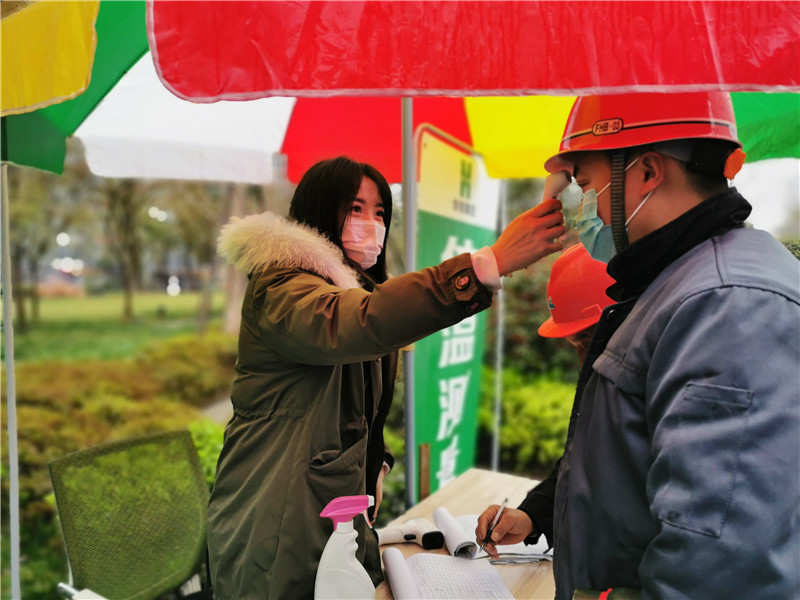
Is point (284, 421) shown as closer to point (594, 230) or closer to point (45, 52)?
point (594, 230)

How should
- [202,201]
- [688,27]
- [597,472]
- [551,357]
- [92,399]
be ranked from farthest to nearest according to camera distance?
[202,201] < [551,357] < [92,399] < [597,472] < [688,27]

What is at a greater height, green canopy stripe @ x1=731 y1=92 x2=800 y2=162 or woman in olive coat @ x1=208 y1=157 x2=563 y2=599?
green canopy stripe @ x1=731 y1=92 x2=800 y2=162

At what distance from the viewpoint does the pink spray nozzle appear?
1340 mm

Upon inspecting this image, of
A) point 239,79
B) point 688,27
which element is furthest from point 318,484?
point 688,27

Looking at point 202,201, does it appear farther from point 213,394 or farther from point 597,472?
point 597,472

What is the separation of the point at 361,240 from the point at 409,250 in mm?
1341

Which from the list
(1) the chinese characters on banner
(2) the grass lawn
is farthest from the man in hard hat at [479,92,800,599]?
(2) the grass lawn

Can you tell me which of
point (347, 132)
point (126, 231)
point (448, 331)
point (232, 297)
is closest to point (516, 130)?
point (347, 132)

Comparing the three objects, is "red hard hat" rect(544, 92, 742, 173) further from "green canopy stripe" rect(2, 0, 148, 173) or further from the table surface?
"green canopy stripe" rect(2, 0, 148, 173)

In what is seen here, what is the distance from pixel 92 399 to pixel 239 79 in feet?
20.2

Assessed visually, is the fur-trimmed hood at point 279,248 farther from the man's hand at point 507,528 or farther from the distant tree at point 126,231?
the distant tree at point 126,231

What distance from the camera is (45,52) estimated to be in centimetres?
142

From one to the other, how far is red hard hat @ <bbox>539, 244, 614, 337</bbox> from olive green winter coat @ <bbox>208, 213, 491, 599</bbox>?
0.66m

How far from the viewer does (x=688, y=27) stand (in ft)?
3.29
